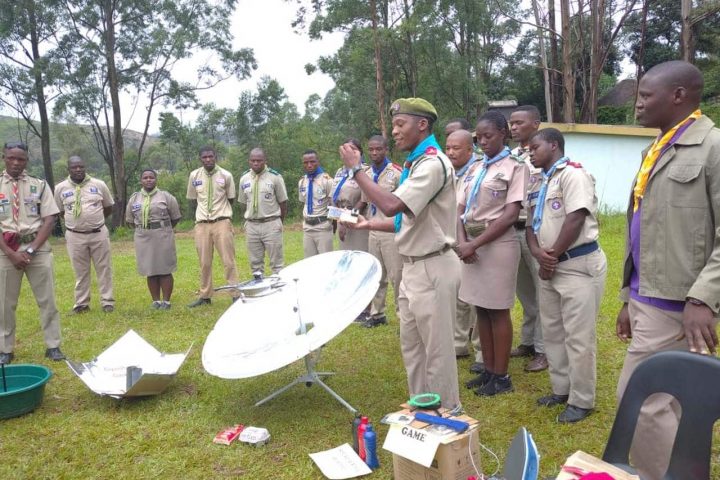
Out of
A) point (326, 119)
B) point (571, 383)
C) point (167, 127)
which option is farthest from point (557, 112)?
point (571, 383)

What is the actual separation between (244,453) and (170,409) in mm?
1070

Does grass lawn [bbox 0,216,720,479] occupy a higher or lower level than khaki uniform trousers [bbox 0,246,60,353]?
lower

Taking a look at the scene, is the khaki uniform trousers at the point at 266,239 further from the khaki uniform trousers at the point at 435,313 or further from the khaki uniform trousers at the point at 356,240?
the khaki uniform trousers at the point at 435,313

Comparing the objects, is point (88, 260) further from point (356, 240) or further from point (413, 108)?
point (413, 108)

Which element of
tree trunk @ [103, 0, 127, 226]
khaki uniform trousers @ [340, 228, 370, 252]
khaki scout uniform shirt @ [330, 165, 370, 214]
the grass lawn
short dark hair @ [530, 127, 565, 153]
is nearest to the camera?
the grass lawn

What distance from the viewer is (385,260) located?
6070mm

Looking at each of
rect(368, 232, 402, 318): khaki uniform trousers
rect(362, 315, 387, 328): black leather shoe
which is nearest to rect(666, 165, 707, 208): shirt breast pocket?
rect(368, 232, 402, 318): khaki uniform trousers

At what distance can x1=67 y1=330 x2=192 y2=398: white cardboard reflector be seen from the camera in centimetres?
418

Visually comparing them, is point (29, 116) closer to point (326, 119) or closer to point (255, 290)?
point (326, 119)

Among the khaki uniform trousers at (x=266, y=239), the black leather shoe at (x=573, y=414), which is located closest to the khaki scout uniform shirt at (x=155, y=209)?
the khaki uniform trousers at (x=266, y=239)

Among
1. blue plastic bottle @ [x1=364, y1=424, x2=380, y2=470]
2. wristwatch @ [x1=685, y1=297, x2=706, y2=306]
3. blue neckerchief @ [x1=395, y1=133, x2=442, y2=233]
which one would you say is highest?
blue neckerchief @ [x1=395, y1=133, x2=442, y2=233]

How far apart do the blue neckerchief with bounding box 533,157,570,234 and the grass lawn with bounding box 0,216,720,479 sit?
1.34 m

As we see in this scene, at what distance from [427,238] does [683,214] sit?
4.51 feet

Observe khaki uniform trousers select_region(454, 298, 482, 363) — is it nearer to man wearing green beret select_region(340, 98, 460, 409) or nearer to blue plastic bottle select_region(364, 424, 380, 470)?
man wearing green beret select_region(340, 98, 460, 409)
